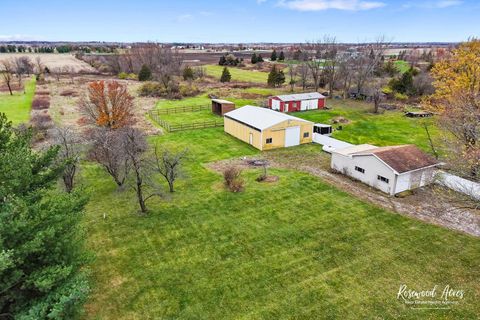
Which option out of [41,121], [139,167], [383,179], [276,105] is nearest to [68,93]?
[41,121]

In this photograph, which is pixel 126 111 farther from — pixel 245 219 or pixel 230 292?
pixel 230 292

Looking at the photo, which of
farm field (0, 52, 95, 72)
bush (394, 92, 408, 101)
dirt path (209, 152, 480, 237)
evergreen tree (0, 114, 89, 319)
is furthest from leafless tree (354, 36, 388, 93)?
farm field (0, 52, 95, 72)

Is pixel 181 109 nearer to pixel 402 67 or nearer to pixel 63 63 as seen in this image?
pixel 402 67

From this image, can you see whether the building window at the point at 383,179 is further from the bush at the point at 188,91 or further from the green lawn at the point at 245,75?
the green lawn at the point at 245,75

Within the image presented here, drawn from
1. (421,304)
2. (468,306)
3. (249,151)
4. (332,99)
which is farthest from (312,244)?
(332,99)

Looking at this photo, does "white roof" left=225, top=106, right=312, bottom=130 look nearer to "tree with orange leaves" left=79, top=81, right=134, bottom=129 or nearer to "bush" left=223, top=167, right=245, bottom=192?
"bush" left=223, top=167, right=245, bottom=192
